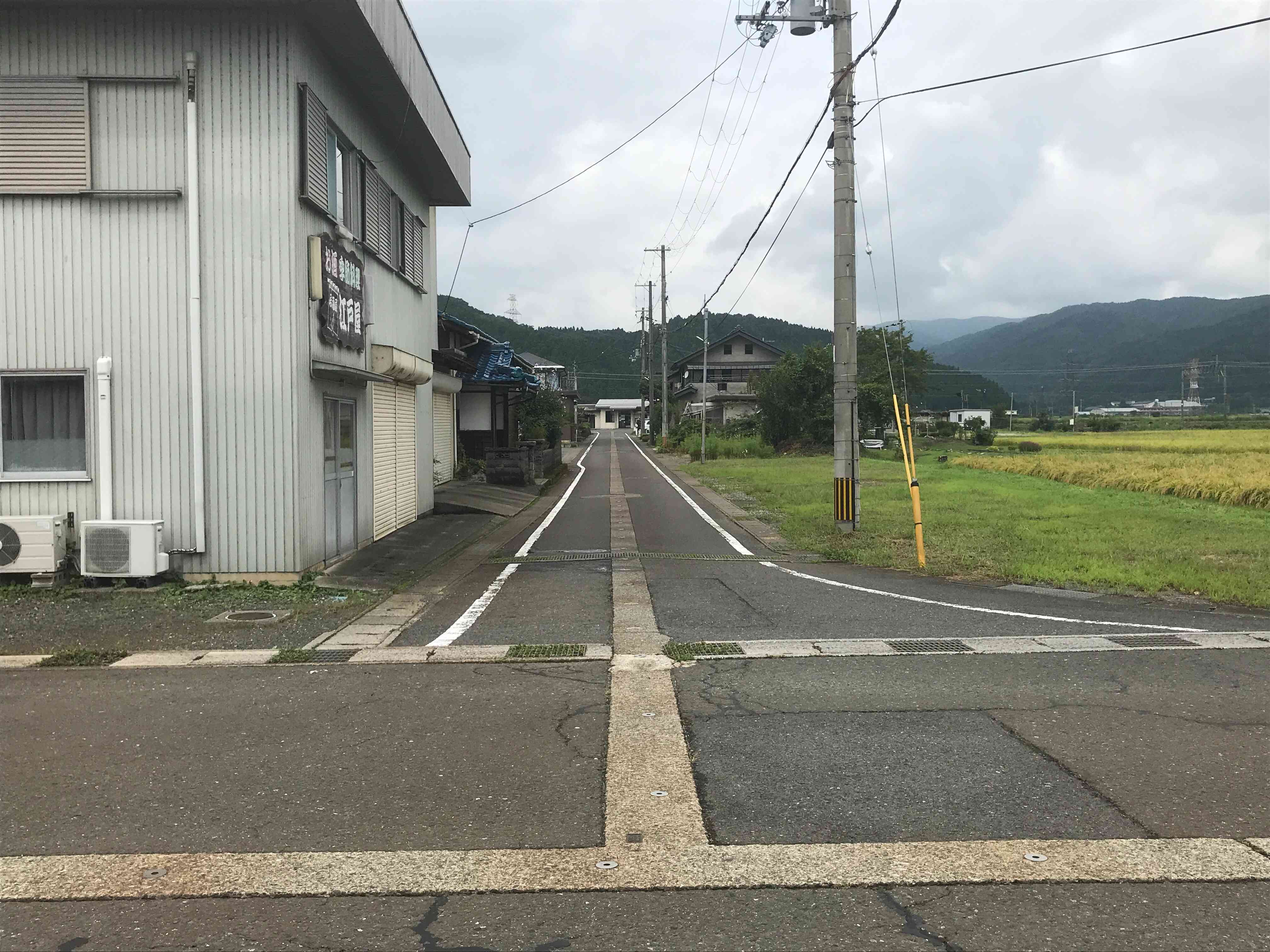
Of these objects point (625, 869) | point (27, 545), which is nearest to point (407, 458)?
point (27, 545)

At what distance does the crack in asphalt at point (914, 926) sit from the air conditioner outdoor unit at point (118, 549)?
866 cm

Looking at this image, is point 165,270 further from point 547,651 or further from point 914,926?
point 914,926

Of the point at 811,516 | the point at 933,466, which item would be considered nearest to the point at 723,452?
the point at 933,466

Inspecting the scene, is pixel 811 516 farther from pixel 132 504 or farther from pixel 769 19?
pixel 132 504

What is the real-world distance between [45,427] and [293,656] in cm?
524

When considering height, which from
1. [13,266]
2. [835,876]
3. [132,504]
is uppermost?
[13,266]

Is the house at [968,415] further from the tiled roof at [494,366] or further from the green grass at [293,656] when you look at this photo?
the green grass at [293,656]

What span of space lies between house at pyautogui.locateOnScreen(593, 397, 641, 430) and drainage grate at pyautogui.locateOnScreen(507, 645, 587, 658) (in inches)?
4926

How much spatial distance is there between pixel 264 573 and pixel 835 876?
27.0 ft

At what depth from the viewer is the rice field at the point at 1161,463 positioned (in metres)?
23.5

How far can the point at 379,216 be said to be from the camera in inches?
563

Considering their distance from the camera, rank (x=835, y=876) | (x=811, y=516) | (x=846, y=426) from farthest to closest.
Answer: (x=811, y=516)
(x=846, y=426)
(x=835, y=876)

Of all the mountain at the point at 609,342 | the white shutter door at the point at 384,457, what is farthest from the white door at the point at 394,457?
the mountain at the point at 609,342

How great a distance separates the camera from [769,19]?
54.2 ft
